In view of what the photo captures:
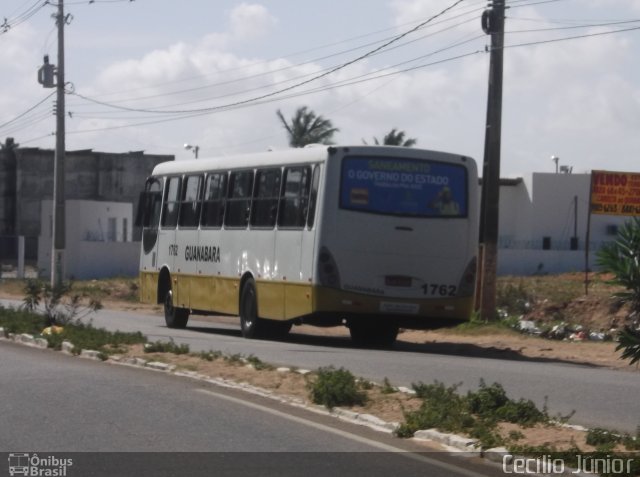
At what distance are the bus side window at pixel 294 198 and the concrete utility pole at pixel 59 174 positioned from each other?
15.5 metres

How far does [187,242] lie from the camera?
2556 cm

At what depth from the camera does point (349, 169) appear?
20438mm

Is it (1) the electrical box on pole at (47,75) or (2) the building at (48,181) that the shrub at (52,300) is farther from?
(2) the building at (48,181)

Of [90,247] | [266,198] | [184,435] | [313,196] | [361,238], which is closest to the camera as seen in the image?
[184,435]

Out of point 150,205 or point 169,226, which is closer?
point 169,226

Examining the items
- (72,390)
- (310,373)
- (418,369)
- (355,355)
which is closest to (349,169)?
(355,355)

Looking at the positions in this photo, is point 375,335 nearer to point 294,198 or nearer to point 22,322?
point 294,198

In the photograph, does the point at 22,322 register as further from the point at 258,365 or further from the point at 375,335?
the point at 258,365

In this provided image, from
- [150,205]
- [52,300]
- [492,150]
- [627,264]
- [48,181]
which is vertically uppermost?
[48,181]

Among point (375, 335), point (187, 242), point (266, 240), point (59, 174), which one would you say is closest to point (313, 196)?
point (266, 240)

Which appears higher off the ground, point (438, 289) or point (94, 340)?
point (438, 289)

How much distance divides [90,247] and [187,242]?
30.7 metres

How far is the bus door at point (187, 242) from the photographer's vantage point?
25.3m

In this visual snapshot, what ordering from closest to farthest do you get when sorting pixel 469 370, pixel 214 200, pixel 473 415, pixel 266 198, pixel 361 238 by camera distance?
pixel 473 415
pixel 469 370
pixel 361 238
pixel 266 198
pixel 214 200
